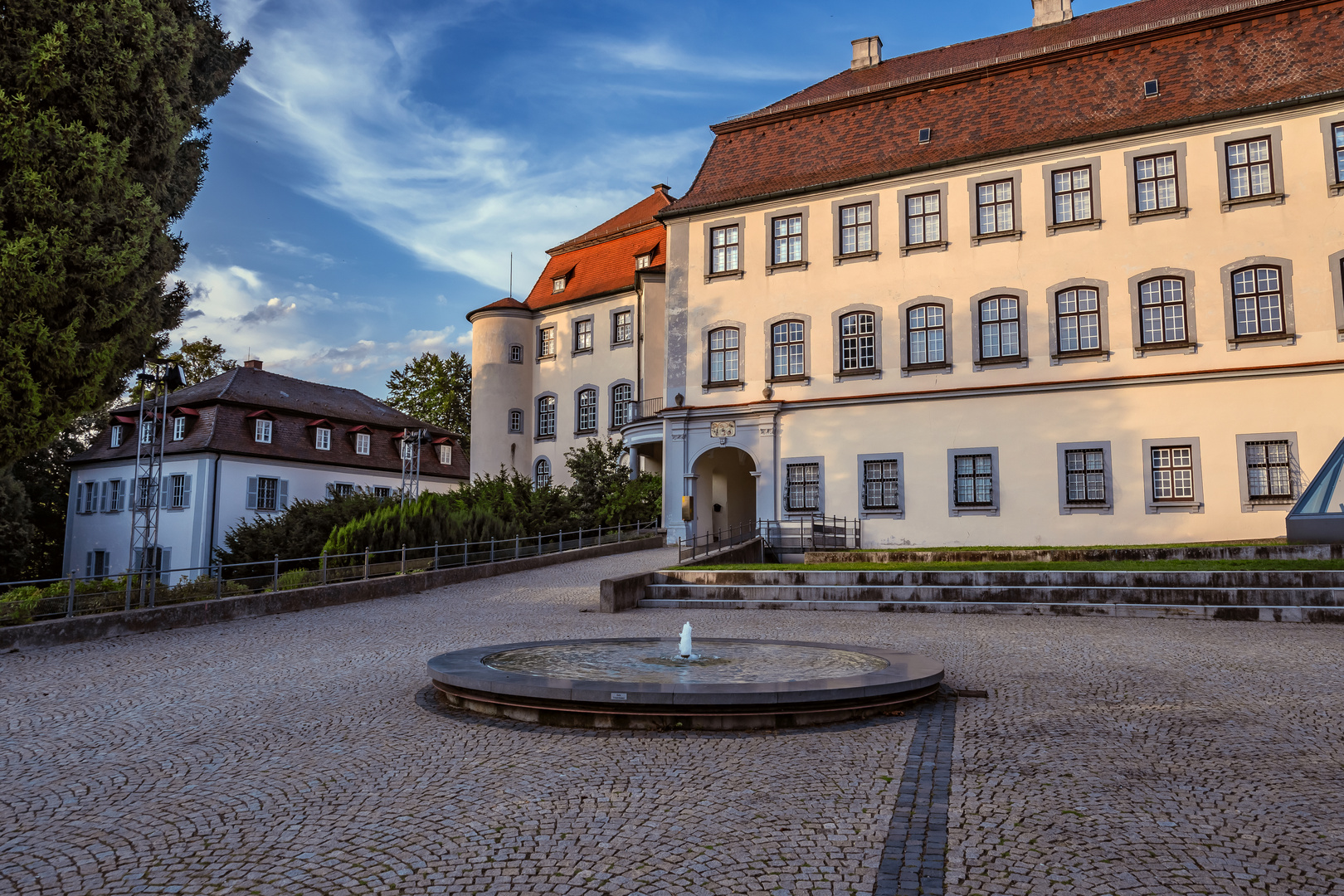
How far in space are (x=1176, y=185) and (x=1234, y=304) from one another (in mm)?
3360

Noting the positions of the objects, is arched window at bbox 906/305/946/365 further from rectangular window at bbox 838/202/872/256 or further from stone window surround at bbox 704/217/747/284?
stone window surround at bbox 704/217/747/284

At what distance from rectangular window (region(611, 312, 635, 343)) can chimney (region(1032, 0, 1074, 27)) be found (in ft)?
62.3

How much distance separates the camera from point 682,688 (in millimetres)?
6875

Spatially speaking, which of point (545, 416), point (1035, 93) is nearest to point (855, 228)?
point (1035, 93)

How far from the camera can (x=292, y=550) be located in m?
25.1

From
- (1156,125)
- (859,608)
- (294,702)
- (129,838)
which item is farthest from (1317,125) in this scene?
(129,838)

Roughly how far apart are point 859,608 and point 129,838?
12.4 metres

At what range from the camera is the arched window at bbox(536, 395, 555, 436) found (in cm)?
4466

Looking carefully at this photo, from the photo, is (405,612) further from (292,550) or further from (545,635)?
(292,550)

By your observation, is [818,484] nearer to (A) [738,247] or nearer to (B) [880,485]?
(B) [880,485]

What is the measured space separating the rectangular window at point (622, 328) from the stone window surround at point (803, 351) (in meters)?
13.2

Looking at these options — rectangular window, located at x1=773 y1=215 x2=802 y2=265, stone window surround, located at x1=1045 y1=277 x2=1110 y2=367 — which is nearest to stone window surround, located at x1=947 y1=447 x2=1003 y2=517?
stone window surround, located at x1=1045 y1=277 x2=1110 y2=367

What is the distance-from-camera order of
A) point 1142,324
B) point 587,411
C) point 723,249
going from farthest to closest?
point 587,411 → point 723,249 → point 1142,324

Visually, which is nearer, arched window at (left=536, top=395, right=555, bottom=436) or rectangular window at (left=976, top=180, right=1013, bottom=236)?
rectangular window at (left=976, top=180, right=1013, bottom=236)
